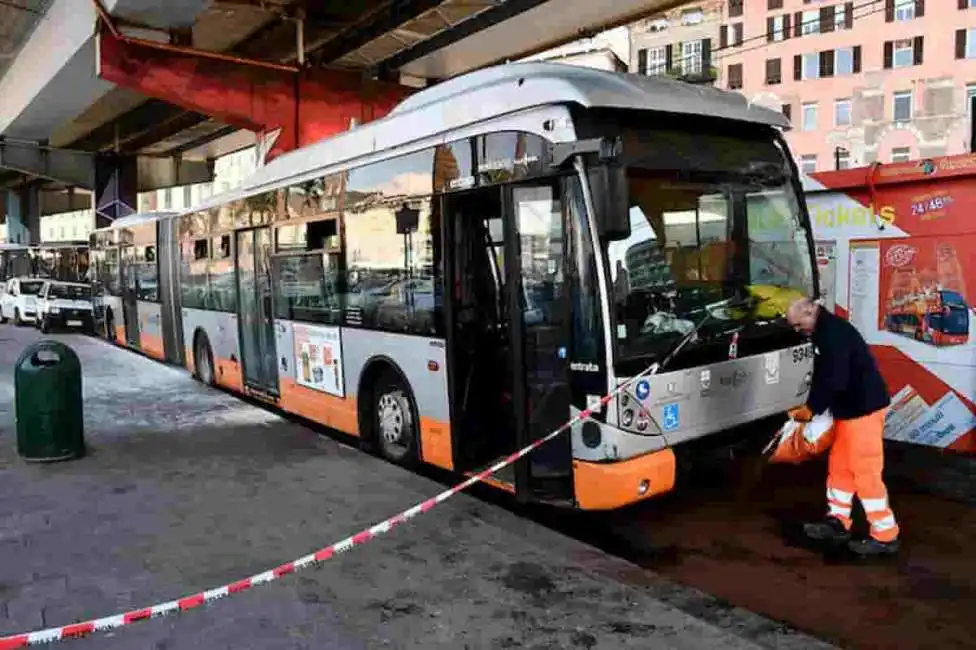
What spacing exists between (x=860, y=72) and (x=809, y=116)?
365cm

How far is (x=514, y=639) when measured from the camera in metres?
4.13

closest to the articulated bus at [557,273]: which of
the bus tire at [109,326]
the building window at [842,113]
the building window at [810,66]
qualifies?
the bus tire at [109,326]

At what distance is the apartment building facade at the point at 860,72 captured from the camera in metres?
45.8

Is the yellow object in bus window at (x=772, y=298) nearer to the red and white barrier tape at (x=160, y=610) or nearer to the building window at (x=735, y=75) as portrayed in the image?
the red and white barrier tape at (x=160, y=610)

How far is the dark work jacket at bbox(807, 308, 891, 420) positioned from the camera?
214 inches

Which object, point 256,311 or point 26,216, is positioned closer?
point 256,311

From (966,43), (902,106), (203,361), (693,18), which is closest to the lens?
(203,361)

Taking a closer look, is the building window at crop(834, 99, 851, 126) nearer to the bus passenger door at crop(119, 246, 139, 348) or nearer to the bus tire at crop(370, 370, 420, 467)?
the bus passenger door at crop(119, 246, 139, 348)

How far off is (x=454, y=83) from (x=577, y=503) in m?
3.65

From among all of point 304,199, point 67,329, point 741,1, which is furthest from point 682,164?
point 741,1

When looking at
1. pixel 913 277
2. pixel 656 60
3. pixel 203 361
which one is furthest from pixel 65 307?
pixel 656 60

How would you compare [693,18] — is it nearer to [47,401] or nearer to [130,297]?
[130,297]

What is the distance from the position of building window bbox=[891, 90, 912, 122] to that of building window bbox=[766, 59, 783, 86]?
6931 mm

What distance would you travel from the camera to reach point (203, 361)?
12984mm
